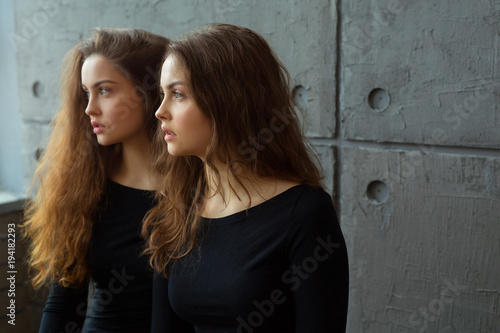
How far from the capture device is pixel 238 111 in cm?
149

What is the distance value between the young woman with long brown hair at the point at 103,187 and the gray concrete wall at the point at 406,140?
2.07 ft

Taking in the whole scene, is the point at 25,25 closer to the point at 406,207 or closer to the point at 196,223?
the point at 196,223

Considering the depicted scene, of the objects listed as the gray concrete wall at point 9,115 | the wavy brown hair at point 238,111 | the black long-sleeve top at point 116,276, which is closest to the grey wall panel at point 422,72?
the wavy brown hair at point 238,111

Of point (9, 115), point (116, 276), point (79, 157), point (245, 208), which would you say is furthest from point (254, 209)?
point (9, 115)

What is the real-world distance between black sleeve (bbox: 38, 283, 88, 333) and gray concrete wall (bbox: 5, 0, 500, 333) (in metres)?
1.07

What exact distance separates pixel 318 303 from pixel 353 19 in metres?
1.10

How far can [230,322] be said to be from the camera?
4.87 ft

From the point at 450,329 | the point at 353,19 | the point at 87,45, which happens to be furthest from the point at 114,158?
the point at 450,329

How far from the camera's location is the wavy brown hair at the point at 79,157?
1941 mm

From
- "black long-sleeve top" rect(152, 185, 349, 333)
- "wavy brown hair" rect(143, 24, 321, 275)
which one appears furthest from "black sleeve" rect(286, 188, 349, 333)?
"wavy brown hair" rect(143, 24, 321, 275)

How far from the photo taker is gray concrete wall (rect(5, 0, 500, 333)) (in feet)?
5.82

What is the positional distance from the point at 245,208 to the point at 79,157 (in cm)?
89

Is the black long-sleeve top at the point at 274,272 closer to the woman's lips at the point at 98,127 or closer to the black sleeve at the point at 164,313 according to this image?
the black sleeve at the point at 164,313

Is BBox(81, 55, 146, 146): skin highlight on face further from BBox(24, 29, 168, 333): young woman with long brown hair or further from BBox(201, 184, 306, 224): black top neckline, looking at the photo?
BBox(201, 184, 306, 224): black top neckline
